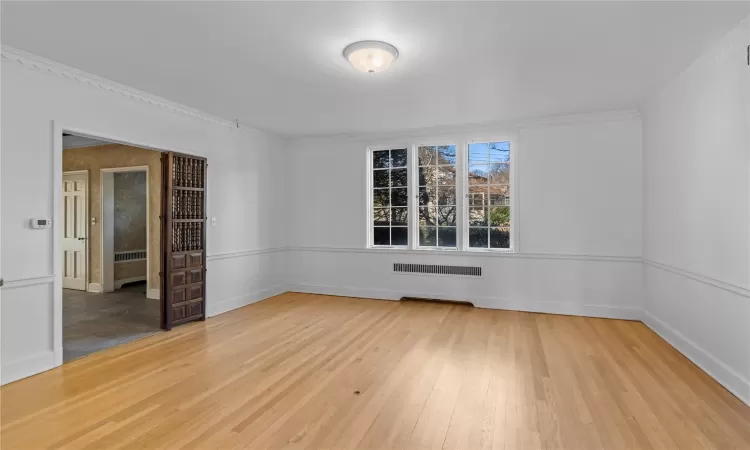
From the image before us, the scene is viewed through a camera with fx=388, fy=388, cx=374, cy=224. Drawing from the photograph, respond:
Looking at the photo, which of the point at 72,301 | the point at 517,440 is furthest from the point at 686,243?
the point at 72,301

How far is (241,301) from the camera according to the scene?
5871 mm

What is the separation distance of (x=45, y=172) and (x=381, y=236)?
4386mm

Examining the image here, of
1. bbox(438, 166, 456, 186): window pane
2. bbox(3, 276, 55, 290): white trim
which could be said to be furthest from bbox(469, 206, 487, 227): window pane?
bbox(3, 276, 55, 290): white trim

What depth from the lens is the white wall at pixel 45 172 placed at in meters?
3.22

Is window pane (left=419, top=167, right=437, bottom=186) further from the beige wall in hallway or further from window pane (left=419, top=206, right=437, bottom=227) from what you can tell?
the beige wall in hallway

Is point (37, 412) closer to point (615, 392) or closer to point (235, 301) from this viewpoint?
point (235, 301)

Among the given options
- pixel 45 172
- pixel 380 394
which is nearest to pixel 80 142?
pixel 45 172

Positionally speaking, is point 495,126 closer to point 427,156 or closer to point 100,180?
point 427,156

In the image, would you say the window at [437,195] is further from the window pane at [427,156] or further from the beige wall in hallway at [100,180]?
the beige wall in hallway at [100,180]

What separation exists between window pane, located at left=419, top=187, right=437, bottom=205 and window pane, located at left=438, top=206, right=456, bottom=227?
0.68 feet

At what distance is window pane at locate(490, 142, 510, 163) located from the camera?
19.0 feet

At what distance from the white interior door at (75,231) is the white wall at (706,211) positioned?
892 centimetres

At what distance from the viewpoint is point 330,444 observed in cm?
229

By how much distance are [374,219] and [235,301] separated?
254cm
